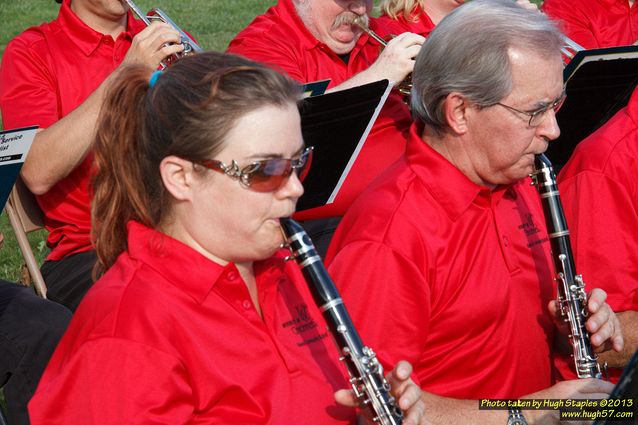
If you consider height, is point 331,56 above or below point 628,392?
below

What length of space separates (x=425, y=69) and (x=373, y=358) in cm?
108

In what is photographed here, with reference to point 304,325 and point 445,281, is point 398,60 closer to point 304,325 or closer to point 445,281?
point 445,281

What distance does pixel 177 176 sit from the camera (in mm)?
2391

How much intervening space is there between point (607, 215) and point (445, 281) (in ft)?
2.83

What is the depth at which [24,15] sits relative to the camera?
1116 centimetres

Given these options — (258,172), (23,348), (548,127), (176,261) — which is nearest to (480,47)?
(548,127)

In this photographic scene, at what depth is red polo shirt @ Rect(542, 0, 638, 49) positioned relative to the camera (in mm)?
5784

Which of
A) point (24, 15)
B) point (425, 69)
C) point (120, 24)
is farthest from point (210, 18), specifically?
point (425, 69)

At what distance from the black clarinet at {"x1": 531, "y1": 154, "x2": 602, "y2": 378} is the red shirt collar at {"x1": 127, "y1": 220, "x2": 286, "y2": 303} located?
3.55ft

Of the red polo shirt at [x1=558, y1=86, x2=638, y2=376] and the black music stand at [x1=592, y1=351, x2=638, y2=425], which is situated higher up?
the black music stand at [x1=592, y1=351, x2=638, y2=425]

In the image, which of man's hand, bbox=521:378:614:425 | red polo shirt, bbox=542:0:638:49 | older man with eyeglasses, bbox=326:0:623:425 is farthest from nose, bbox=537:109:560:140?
red polo shirt, bbox=542:0:638:49

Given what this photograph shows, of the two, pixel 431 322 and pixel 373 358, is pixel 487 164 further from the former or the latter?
pixel 373 358

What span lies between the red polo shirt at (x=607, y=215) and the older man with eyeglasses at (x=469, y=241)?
280mm

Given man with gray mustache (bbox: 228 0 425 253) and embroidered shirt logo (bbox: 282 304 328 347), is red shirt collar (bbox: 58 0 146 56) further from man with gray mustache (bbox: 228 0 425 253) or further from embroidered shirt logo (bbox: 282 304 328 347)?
embroidered shirt logo (bbox: 282 304 328 347)
